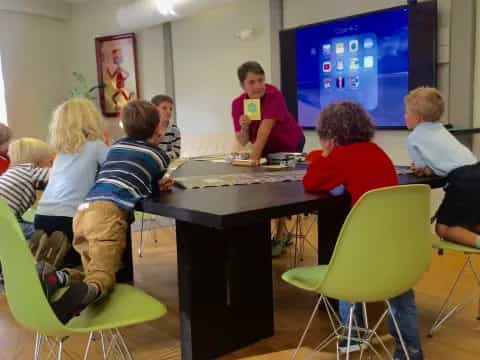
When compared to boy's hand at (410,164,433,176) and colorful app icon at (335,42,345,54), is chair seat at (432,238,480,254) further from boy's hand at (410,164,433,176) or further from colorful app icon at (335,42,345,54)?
colorful app icon at (335,42,345,54)

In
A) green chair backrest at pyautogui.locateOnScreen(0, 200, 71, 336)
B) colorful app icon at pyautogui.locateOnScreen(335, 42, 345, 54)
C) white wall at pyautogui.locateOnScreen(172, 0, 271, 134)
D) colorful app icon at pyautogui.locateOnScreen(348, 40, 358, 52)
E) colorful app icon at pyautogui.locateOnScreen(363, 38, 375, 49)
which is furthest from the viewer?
white wall at pyautogui.locateOnScreen(172, 0, 271, 134)

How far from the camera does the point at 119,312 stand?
170 cm

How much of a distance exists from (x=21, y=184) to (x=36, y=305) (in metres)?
1.47

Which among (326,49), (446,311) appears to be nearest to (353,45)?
(326,49)

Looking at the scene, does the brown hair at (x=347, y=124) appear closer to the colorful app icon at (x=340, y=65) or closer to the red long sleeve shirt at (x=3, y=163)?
the red long sleeve shirt at (x=3, y=163)

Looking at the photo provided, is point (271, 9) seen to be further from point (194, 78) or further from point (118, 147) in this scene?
point (118, 147)

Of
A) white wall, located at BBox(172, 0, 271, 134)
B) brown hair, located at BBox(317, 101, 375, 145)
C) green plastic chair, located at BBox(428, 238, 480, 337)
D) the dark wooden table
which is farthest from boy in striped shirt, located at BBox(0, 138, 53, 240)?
white wall, located at BBox(172, 0, 271, 134)

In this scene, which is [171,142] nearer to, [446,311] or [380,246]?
[446,311]

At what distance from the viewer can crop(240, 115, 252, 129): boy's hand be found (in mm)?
3283

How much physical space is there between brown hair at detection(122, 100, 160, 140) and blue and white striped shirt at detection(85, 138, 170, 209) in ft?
0.14

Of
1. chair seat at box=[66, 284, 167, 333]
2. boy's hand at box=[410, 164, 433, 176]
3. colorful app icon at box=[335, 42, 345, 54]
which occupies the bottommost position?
chair seat at box=[66, 284, 167, 333]

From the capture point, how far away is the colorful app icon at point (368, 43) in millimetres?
4434

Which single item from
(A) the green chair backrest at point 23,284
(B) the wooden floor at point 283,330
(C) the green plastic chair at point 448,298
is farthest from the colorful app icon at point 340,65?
(A) the green chair backrest at point 23,284

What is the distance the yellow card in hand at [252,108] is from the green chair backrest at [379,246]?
5.44 feet
